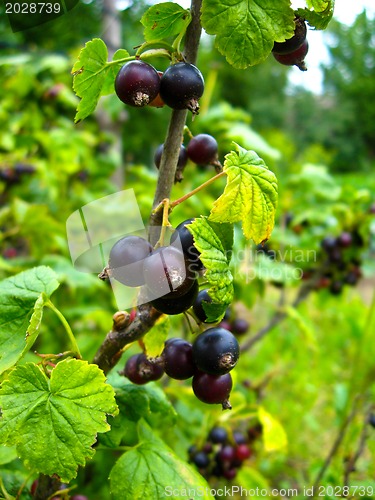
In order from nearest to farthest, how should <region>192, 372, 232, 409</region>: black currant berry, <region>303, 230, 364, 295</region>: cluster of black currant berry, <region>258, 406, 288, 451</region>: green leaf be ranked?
<region>192, 372, 232, 409</region>: black currant berry < <region>258, 406, 288, 451</region>: green leaf < <region>303, 230, 364, 295</region>: cluster of black currant berry

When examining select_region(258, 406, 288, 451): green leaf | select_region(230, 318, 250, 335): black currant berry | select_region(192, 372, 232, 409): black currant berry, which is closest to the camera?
select_region(192, 372, 232, 409): black currant berry

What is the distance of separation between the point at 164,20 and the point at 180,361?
1.71ft

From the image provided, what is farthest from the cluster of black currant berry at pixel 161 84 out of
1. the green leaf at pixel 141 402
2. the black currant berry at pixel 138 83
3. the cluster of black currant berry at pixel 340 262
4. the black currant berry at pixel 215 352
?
the cluster of black currant berry at pixel 340 262

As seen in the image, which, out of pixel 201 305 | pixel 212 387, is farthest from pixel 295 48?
pixel 212 387

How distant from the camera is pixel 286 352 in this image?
119 inches

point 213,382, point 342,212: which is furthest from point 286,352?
point 213,382

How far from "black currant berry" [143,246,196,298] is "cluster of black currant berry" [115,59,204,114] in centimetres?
21

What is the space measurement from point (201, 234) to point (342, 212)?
155 centimetres

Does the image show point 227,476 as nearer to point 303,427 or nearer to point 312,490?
point 312,490

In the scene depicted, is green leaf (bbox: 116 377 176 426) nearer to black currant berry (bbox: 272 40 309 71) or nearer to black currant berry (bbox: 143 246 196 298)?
black currant berry (bbox: 143 246 196 298)

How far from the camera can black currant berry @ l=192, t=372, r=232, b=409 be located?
0.74m

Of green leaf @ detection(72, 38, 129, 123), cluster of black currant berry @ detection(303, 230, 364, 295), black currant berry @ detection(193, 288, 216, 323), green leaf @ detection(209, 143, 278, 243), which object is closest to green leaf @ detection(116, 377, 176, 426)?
black currant berry @ detection(193, 288, 216, 323)

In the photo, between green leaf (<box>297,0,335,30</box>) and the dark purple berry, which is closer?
green leaf (<box>297,0,335,30</box>)

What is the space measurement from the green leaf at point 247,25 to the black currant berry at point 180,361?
441 millimetres
